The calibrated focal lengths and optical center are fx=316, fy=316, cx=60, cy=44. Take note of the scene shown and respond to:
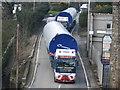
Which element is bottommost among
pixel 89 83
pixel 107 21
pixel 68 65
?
pixel 89 83

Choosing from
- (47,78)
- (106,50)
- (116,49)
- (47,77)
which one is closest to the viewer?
(116,49)

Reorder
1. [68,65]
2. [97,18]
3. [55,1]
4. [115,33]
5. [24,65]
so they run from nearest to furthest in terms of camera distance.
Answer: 1. [115,33]
2. [68,65]
3. [24,65]
4. [97,18]
5. [55,1]

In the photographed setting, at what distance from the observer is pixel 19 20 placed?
32.0 meters

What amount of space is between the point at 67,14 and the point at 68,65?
16.1 m

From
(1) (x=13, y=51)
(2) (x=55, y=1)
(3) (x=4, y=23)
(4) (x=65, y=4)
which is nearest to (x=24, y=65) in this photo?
(1) (x=13, y=51)

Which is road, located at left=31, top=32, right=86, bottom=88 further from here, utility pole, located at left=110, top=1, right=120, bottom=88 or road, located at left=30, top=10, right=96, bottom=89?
utility pole, located at left=110, top=1, right=120, bottom=88

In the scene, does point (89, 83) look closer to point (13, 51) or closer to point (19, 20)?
point (13, 51)

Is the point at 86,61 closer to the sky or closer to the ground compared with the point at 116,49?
closer to the ground

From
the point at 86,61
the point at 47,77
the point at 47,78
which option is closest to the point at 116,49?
the point at 47,78

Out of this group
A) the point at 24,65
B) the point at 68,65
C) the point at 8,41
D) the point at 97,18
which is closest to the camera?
the point at 68,65

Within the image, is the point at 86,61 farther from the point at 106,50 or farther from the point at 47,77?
the point at 47,77

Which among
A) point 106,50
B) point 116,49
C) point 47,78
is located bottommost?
point 47,78

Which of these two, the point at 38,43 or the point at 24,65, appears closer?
the point at 24,65

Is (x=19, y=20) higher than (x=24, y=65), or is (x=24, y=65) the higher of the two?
(x=19, y=20)
